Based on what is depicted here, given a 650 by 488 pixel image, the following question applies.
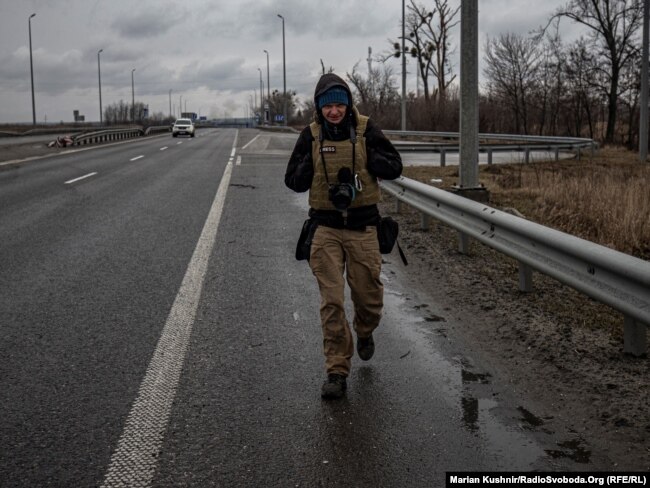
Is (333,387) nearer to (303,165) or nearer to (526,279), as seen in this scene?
(303,165)

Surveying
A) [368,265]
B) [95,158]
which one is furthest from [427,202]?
[95,158]

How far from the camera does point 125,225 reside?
34.2 feet

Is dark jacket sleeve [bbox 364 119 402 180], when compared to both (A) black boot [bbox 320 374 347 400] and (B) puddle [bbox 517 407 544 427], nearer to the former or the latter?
(A) black boot [bbox 320 374 347 400]

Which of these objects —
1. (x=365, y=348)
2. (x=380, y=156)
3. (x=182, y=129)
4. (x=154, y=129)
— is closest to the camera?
(x=380, y=156)

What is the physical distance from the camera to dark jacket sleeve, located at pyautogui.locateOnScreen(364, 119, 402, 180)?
443cm

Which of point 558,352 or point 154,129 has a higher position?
point 154,129

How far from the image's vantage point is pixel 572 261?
520 cm

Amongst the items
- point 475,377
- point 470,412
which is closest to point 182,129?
point 475,377

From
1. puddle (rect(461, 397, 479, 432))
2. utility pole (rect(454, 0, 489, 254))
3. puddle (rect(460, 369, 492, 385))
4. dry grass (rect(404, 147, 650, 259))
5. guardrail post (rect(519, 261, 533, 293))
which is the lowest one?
puddle (rect(461, 397, 479, 432))

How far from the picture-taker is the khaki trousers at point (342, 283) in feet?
14.4

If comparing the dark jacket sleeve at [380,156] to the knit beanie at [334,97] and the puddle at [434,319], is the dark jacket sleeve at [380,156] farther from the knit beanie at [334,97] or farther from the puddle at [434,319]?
the puddle at [434,319]

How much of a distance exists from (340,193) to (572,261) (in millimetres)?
1927

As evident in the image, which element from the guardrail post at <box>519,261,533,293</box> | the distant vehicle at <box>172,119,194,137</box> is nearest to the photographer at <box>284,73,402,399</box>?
the guardrail post at <box>519,261,533,293</box>

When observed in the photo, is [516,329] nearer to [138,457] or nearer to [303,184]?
[303,184]
